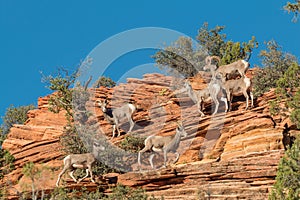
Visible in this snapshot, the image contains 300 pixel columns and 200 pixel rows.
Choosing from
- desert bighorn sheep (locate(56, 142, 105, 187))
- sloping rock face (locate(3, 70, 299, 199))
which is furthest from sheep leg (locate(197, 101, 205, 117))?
desert bighorn sheep (locate(56, 142, 105, 187))

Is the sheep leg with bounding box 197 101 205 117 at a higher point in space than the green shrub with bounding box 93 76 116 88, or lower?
lower

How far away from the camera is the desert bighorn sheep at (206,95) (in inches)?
1609

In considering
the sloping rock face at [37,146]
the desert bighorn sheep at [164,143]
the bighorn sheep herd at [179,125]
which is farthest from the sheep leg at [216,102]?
the sloping rock face at [37,146]

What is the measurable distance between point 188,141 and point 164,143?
179 cm

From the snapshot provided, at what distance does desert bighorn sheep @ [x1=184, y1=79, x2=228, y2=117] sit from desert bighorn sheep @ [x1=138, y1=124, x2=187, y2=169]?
112 inches

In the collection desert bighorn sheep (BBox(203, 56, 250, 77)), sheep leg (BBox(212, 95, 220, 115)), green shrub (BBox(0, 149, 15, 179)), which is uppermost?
desert bighorn sheep (BBox(203, 56, 250, 77))

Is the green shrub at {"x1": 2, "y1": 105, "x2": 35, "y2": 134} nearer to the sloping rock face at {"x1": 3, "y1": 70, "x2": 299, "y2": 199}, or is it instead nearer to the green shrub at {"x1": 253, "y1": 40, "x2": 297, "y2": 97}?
the sloping rock face at {"x1": 3, "y1": 70, "x2": 299, "y2": 199}

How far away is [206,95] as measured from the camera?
41.5m

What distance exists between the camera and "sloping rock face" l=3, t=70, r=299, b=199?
33.6 metres

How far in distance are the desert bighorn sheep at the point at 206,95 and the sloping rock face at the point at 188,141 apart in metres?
0.49

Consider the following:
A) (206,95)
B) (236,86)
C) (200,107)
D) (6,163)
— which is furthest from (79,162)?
(236,86)

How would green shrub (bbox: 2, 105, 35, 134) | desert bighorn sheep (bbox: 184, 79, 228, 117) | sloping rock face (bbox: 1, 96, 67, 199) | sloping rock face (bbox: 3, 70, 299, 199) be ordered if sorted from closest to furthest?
sloping rock face (bbox: 3, 70, 299, 199), sloping rock face (bbox: 1, 96, 67, 199), desert bighorn sheep (bbox: 184, 79, 228, 117), green shrub (bbox: 2, 105, 35, 134)

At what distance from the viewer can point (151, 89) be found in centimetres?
4934

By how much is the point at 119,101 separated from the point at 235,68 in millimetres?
9263
